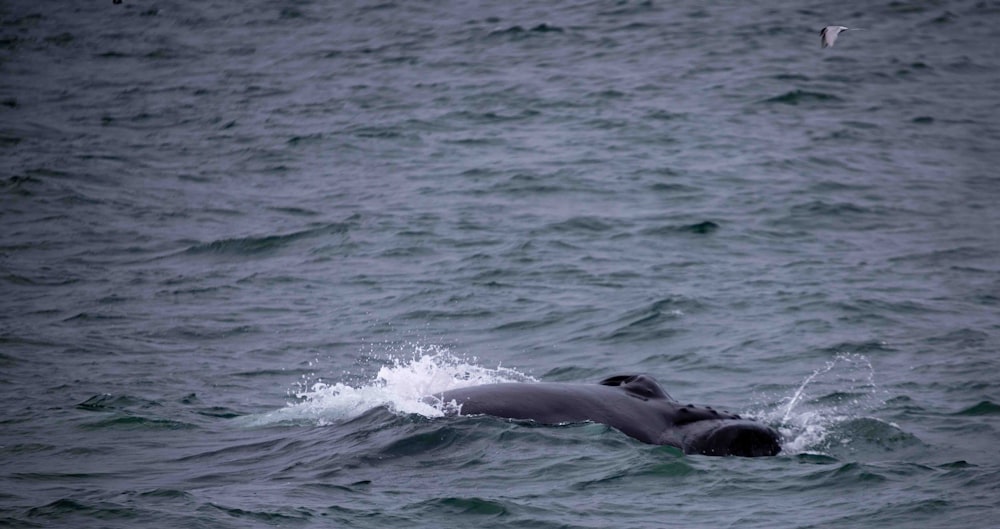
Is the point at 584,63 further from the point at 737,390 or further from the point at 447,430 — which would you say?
the point at 447,430

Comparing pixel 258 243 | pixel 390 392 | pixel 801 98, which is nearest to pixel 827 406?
pixel 390 392

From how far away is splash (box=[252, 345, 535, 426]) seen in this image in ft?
33.2

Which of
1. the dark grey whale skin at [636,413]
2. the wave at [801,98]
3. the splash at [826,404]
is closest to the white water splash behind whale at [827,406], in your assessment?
the splash at [826,404]

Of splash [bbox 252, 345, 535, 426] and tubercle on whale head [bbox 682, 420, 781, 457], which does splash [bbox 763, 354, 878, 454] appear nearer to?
tubercle on whale head [bbox 682, 420, 781, 457]

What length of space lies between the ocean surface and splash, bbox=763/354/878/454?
5 centimetres

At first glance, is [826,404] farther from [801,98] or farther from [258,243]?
[801,98]

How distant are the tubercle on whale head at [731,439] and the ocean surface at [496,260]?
0.10m

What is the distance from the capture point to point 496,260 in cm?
1744

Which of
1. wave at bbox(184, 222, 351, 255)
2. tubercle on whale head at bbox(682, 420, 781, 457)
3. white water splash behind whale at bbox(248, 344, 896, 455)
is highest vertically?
tubercle on whale head at bbox(682, 420, 781, 457)

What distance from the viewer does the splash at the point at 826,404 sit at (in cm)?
999

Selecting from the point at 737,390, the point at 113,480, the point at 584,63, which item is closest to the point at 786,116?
the point at 584,63

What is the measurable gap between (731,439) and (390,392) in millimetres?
3108

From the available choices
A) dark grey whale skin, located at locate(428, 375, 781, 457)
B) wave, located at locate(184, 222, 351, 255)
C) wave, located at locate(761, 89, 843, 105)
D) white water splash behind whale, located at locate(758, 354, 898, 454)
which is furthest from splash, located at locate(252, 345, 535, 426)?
wave, located at locate(761, 89, 843, 105)

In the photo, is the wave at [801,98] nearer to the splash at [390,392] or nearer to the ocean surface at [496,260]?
the ocean surface at [496,260]
